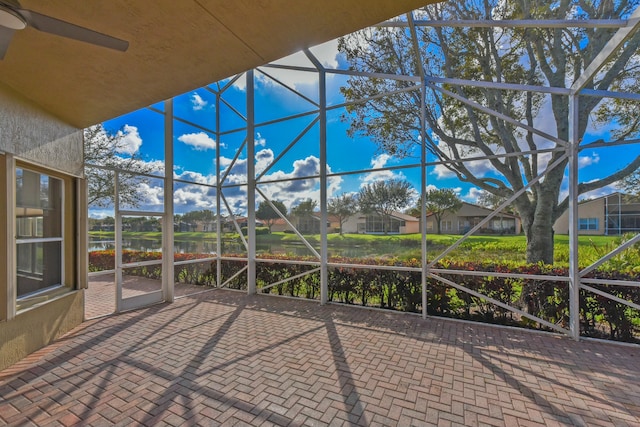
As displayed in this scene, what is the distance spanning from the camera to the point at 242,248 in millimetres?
6969

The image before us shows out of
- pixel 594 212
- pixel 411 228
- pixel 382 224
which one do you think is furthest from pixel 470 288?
pixel 594 212

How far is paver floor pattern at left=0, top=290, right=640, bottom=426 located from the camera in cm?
238

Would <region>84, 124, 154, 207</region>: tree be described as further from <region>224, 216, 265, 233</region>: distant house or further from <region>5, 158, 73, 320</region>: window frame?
<region>224, 216, 265, 233</region>: distant house

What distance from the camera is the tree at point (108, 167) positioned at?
193 inches

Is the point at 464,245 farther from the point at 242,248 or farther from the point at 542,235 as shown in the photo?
the point at 242,248

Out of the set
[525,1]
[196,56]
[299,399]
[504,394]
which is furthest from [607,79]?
[299,399]

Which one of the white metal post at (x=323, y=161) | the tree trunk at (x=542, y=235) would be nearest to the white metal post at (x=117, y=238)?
the white metal post at (x=323, y=161)

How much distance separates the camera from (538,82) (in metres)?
5.50

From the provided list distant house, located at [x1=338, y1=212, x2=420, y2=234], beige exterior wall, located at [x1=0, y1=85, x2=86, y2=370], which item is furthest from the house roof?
beige exterior wall, located at [x1=0, y1=85, x2=86, y2=370]

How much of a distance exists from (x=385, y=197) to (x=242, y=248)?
12.6 feet

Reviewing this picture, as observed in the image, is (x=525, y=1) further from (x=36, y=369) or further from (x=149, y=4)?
(x=36, y=369)

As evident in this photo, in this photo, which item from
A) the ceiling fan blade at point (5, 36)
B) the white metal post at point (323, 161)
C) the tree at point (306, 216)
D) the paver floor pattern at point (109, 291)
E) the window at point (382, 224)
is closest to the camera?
the ceiling fan blade at point (5, 36)

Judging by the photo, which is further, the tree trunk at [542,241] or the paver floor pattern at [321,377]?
the tree trunk at [542,241]

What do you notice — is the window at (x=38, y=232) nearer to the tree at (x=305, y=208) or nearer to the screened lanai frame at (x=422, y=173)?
the screened lanai frame at (x=422, y=173)
